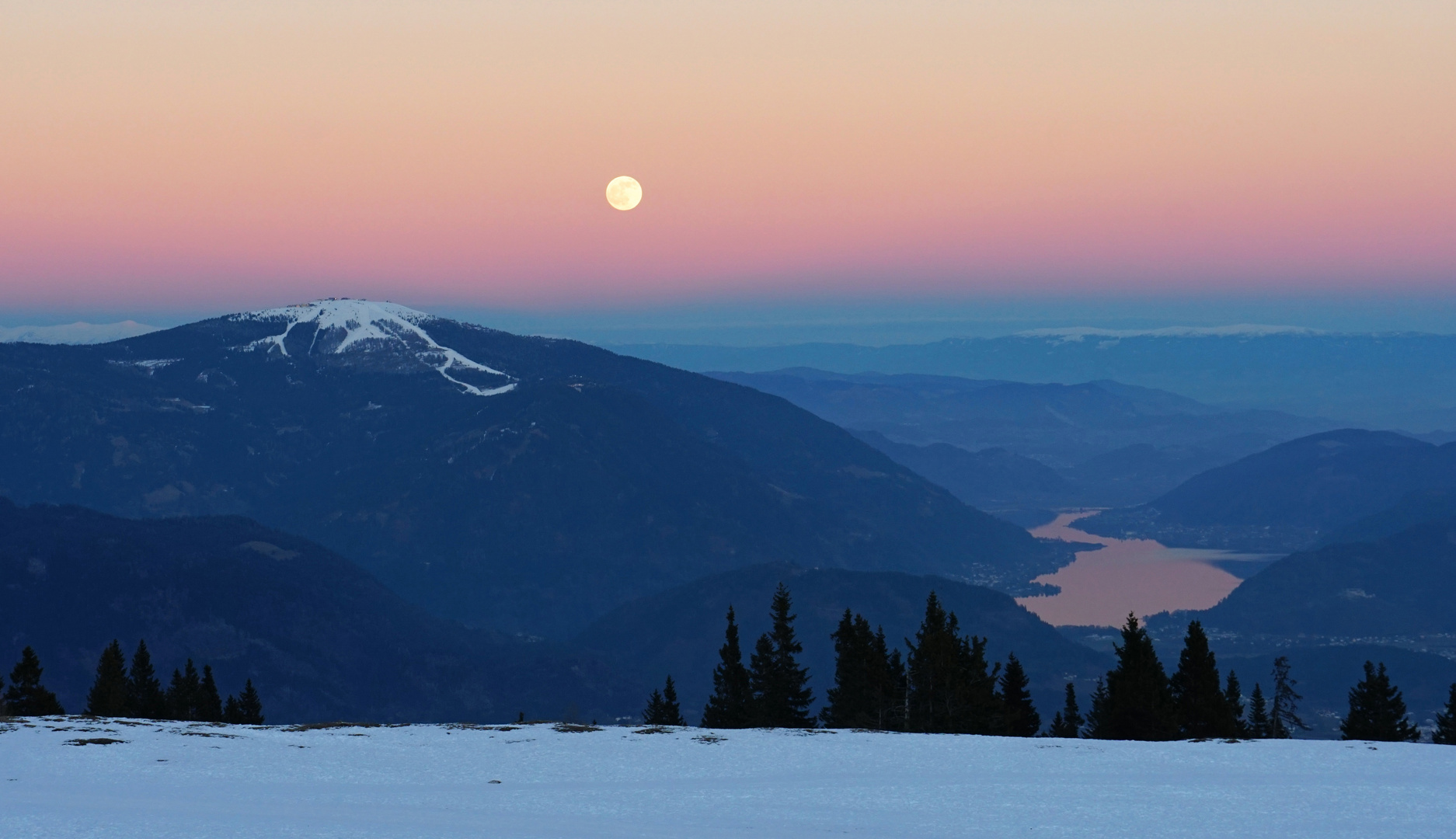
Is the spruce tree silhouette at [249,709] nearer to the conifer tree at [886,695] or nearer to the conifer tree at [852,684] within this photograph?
the conifer tree at [852,684]

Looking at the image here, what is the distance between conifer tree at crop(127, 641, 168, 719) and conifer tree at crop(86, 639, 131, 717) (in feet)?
3.75

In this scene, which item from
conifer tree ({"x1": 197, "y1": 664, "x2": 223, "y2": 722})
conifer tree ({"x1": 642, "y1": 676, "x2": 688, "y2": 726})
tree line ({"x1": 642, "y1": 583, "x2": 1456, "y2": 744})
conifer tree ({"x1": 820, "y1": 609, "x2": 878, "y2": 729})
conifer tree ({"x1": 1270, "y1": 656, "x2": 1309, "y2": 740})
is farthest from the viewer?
conifer tree ({"x1": 197, "y1": 664, "x2": 223, "y2": 722})

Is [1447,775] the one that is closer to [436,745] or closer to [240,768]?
[436,745]

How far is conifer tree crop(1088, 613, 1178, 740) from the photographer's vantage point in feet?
297

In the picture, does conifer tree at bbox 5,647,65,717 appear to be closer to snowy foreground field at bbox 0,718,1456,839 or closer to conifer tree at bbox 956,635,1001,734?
snowy foreground field at bbox 0,718,1456,839

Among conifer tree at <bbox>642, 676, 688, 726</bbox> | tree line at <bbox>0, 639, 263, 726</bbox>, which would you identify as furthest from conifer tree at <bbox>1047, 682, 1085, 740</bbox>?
tree line at <bbox>0, 639, 263, 726</bbox>

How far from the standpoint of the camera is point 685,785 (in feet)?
190

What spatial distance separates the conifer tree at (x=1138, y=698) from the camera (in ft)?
297

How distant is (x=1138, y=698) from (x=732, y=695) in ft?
139

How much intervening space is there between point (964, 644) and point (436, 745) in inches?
2181

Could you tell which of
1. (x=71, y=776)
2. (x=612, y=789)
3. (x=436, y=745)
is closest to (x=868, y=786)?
(x=612, y=789)

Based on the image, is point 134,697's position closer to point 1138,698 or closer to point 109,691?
point 109,691

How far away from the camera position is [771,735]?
72.7 metres

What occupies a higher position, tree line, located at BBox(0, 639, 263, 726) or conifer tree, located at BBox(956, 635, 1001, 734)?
conifer tree, located at BBox(956, 635, 1001, 734)
